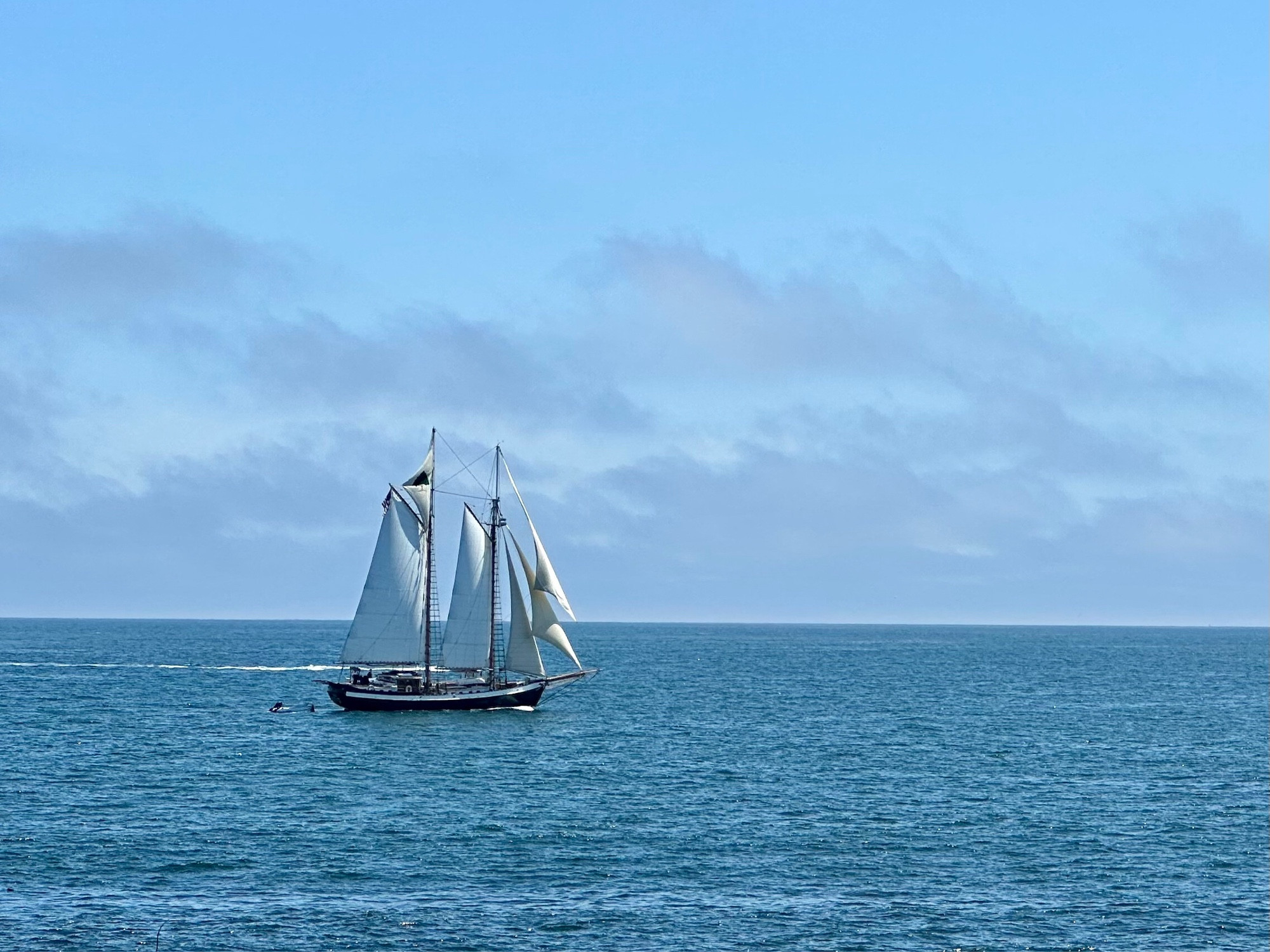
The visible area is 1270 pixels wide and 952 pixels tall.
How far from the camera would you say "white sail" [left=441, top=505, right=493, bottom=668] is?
371ft

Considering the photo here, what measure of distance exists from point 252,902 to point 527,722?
6035cm

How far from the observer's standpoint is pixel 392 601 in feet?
375

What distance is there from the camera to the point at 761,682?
179500 mm

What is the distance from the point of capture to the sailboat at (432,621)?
370 feet

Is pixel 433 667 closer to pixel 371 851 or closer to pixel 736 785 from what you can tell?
pixel 736 785

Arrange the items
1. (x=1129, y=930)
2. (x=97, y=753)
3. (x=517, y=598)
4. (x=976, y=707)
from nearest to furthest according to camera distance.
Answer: (x=1129, y=930) → (x=97, y=753) → (x=517, y=598) → (x=976, y=707)

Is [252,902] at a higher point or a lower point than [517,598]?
lower

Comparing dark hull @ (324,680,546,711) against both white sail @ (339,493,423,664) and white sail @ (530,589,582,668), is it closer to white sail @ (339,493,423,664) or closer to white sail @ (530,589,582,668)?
white sail @ (339,493,423,664)

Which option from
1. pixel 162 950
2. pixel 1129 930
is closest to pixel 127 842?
pixel 162 950

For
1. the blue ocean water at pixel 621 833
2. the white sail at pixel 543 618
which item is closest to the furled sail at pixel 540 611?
the white sail at pixel 543 618

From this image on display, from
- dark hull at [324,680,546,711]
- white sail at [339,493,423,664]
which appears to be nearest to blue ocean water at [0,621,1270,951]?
dark hull at [324,680,546,711]

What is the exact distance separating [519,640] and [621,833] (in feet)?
168

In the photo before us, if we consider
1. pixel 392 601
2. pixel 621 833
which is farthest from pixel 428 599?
pixel 621 833

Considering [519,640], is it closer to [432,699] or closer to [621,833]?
[432,699]
